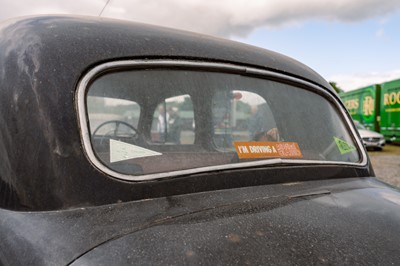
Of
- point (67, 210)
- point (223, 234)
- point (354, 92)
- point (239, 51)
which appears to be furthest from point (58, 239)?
point (354, 92)

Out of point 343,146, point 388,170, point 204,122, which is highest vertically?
point 204,122

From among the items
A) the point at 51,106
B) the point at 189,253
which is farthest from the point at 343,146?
the point at 51,106

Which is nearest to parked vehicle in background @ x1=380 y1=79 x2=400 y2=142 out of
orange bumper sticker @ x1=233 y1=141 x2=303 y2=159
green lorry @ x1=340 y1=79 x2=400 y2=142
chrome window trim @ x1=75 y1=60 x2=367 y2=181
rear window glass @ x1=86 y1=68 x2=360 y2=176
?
green lorry @ x1=340 y1=79 x2=400 y2=142

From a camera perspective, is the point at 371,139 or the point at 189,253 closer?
the point at 189,253

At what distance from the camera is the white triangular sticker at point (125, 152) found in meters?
1.30


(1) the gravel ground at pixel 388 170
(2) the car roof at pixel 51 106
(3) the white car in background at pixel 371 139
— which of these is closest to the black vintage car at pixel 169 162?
(2) the car roof at pixel 51 106

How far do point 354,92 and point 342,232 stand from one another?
23175 millimetres

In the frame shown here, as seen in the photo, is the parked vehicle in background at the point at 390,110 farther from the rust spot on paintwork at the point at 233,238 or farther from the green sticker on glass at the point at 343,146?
the rust spot on paintwork at the point at 233,238

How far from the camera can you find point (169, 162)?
1371 mm

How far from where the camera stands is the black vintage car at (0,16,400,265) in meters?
0.99

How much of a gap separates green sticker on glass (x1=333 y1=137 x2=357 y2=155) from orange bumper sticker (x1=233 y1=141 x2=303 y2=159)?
13.3 inches

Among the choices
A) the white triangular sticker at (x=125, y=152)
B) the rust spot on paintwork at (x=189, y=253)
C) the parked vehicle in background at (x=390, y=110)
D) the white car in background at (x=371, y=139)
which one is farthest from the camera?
the parked vehicle in background at (x=390, y=110)

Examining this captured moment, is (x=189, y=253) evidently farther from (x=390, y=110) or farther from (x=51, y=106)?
(x=390, y=110)

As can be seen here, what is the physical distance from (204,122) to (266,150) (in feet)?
1.05
